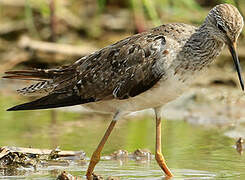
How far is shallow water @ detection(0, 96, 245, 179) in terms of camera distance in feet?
27.3

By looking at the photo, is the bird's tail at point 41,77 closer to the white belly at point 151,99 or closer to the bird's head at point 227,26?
the white belly at point 151,99

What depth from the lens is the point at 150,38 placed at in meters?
8.38

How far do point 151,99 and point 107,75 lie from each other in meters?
0.71

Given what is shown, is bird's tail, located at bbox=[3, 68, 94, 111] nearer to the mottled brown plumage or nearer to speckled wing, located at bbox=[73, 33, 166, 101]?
the mottled brown plumage

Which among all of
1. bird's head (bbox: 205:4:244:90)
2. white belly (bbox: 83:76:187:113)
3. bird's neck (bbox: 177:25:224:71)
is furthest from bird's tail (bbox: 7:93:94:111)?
bird's head (bbox: 205:4:244:90)

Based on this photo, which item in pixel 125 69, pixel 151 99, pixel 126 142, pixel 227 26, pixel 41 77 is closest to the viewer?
pixel 227 26

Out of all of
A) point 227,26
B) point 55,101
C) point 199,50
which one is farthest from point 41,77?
point 227,26

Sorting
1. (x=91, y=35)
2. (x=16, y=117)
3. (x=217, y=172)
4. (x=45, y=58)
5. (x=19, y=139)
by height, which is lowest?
(x=217, y=172)

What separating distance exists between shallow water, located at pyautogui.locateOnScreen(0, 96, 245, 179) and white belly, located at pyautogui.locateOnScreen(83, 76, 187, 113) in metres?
0.77

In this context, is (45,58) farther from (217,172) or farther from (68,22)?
(217,172)

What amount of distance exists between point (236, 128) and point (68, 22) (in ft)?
21.8

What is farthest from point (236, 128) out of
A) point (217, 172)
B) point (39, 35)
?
point (39, 35)

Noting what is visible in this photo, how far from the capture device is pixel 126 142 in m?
10.0

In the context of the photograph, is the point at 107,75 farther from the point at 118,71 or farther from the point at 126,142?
the point at 126,142
